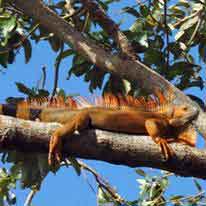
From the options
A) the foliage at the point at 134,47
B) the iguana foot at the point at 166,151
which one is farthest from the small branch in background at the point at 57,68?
the iguana foot at the point at 166,151

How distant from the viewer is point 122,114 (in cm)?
547

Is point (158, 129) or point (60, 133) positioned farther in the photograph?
point (158, 129)

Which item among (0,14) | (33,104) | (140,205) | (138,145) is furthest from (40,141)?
(0,14)

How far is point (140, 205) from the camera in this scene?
5.95 m

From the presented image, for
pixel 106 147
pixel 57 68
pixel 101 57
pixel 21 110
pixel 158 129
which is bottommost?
pixel 57 68

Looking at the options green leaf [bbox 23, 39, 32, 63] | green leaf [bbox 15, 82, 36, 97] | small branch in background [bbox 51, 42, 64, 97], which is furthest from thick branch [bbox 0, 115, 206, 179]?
green leaf [bbox 23, 39, 32, 63]

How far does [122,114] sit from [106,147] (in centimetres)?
142

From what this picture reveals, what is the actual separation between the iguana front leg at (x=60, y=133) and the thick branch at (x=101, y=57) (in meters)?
0.59

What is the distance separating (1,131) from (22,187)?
6.07ft

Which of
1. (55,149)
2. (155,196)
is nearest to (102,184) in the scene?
(155,196)

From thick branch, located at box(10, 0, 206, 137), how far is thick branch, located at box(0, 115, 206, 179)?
2.12ft

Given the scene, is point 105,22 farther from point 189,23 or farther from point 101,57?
point 189,23

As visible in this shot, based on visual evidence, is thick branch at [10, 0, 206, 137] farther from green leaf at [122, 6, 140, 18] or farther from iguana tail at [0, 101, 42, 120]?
green leaf at [122, 6, 140, 18]

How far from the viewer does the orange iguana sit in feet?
16.3
